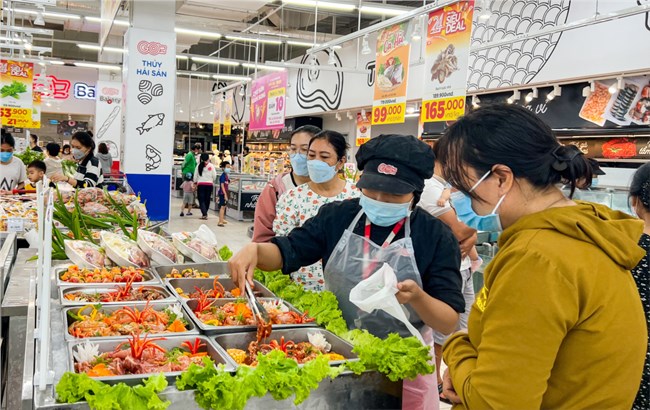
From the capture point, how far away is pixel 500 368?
1.24 meters

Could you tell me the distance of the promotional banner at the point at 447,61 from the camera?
6.75 m

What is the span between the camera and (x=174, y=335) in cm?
228

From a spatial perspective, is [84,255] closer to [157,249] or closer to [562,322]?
[157,249]

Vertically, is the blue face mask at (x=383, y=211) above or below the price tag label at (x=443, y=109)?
below

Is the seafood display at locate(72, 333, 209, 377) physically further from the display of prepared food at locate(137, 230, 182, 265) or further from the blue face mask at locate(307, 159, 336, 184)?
the blue face mask at locate(307, 159, 336, 184)

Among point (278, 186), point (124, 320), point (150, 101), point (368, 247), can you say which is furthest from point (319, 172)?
point (150, 101)

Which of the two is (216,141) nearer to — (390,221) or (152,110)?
(152,110)

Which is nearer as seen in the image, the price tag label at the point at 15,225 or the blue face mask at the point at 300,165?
the blue face mask at the point at 300,165

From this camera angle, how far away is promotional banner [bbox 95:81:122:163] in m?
14.8

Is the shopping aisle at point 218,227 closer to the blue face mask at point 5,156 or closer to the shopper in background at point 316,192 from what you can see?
the blue face mask at point 5,156

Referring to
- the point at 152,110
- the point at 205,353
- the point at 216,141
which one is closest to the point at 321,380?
the point at 205,353

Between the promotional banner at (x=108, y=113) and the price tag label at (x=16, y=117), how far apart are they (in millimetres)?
1669

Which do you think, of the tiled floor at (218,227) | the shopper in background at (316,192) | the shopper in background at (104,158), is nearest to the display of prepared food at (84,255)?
the shopper in background at (316,192)

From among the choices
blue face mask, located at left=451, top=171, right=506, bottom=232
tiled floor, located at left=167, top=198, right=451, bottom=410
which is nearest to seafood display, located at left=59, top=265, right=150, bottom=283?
blue face mask, located at left=451, top=171, right=506, bottom=232
